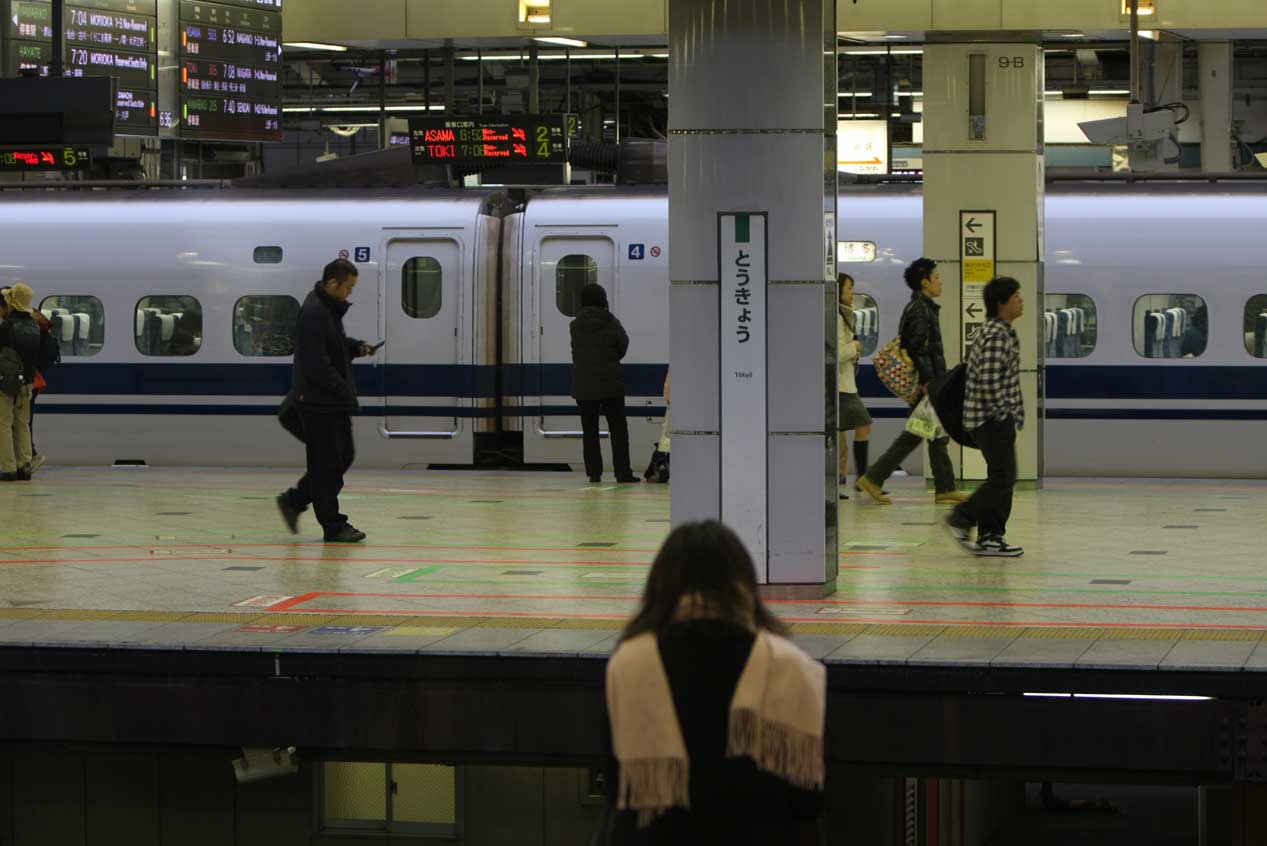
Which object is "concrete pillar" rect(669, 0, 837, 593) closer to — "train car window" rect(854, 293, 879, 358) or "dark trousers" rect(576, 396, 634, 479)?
"dark trousers" rect(576, 396, 634, 479)

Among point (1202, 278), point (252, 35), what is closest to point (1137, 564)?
point (1202, 278)

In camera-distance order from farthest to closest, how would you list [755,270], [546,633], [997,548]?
[997,548] < [755,270] < [546,633]

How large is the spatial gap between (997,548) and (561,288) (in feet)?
27.6

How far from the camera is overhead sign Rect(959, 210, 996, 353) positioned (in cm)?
1617

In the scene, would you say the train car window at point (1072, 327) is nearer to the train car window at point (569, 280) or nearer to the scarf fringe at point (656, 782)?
the train car window at point (569, 280)

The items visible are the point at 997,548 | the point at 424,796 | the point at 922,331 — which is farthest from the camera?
the point at 424,796

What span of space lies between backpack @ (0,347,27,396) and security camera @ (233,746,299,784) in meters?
9.11

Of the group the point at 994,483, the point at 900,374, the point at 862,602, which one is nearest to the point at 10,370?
the point at 900,374

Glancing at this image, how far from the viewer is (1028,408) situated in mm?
16188

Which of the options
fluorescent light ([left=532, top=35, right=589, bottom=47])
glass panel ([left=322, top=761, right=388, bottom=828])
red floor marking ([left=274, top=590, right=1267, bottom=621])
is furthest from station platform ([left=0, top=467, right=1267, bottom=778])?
fluorescent light ([left=532, top=35, right=589, bottom=47])

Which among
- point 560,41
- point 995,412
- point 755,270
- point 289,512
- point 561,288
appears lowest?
point 289,512

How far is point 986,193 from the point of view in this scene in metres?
16.2

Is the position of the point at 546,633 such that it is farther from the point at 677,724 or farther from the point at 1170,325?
the point at 1170,325

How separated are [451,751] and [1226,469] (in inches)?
467
